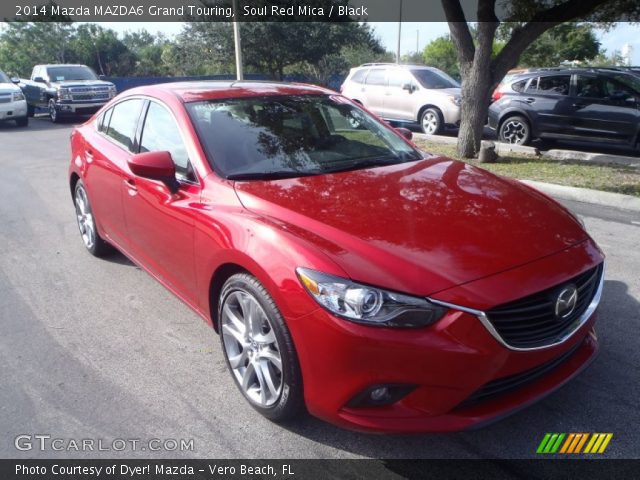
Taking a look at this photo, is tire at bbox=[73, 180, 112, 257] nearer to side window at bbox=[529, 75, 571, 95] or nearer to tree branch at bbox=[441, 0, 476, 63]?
tree branch at bbox=[441, 0, 476, 63]

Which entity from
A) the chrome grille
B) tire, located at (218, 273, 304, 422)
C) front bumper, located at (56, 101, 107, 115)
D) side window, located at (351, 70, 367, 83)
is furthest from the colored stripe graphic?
front bumper, located at (56, 101, 107, 115)

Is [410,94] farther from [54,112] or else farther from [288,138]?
[54,112]

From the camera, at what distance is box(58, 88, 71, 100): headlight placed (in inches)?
704

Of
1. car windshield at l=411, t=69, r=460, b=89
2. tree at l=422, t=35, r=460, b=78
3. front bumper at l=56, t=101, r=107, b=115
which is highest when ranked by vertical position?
tree at l=422, t=35, r=460, b=78

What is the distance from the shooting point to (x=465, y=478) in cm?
238

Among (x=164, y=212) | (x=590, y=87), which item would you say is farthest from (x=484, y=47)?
(x=164, y=212)

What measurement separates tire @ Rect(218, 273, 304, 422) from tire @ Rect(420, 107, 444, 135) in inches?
428

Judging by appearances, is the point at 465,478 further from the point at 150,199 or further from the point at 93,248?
the point at 93,248

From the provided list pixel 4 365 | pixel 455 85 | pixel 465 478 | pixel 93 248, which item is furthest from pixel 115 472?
pixel 455 85

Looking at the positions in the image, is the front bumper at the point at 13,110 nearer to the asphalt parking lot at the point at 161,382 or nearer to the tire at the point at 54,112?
the tire at the point at 54,112

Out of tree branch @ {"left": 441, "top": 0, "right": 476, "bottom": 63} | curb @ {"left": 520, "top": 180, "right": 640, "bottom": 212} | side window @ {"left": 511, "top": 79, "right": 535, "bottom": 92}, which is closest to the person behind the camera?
curb @ {"left": 520, "top": 180, "right": 640, "bottom": 212}

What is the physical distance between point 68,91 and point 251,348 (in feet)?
59.1

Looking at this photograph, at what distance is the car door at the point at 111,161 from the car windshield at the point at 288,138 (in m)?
0.89

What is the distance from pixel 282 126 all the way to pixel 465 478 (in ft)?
7.94
